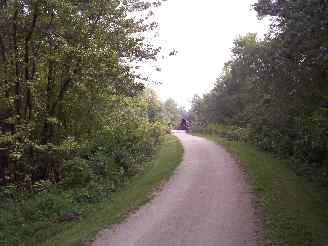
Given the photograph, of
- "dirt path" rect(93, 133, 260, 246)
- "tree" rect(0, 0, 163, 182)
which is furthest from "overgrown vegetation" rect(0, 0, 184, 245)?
"dirt path" rect(93, 133, 260, 246)

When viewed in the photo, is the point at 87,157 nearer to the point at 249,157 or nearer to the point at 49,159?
the point at 49,159

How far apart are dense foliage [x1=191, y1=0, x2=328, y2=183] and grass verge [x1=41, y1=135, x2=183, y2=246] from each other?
579cm

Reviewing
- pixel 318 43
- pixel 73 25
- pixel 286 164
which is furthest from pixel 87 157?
pixel 318 43

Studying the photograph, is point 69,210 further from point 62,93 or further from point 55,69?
point 55,69

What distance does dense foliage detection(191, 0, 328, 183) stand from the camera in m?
11.3

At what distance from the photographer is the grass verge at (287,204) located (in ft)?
29.9

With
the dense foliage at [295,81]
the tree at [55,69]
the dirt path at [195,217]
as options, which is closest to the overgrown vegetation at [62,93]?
the tree at [55,69]

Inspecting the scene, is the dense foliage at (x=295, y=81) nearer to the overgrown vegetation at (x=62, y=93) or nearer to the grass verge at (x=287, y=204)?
the grass verge at (x=287, y=204)

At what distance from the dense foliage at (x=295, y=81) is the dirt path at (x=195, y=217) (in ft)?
11.2

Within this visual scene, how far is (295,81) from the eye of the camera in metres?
15.2

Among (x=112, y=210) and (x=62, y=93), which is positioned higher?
(x=62, y=93)

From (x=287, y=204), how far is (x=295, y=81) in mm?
5477

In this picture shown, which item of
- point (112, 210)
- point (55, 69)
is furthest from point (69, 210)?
point (55, 69)

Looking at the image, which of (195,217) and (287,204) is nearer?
(195,217)
